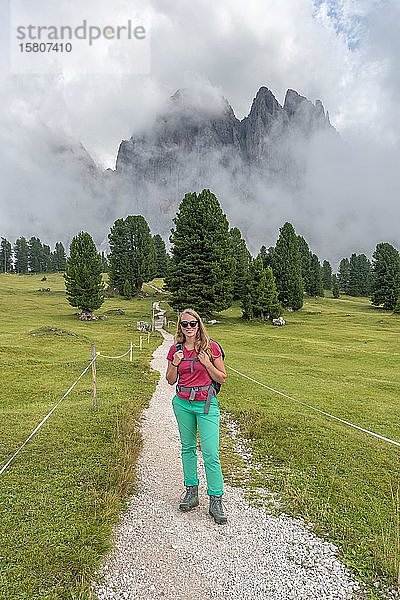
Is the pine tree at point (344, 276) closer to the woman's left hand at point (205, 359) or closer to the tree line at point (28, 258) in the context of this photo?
the tree line at point (28, 258)

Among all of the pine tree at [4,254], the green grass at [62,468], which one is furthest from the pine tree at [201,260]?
the pine tree at [4,254]

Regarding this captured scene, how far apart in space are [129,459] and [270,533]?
3569 millimetres

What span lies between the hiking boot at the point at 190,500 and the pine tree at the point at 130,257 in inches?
2778

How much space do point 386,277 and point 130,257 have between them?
47.1 meters

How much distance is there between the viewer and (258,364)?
25.5m

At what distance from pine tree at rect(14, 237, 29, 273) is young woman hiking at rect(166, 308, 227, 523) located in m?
137

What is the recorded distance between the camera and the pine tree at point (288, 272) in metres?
68.4

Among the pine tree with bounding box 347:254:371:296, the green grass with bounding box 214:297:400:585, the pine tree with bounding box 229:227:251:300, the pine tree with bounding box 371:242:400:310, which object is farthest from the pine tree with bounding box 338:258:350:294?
the green grass with bounding box 214:297:400:585

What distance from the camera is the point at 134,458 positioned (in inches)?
379

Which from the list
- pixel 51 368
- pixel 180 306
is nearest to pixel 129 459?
pixel 51 368

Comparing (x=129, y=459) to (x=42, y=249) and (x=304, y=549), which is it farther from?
(x=42, y=249)

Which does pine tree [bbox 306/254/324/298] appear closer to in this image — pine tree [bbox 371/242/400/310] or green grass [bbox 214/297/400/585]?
pine tree [bbox 371/242/400/310]

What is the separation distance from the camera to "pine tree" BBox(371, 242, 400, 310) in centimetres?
7881

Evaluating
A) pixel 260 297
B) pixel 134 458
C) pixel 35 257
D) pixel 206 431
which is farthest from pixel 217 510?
pixel 35 257
